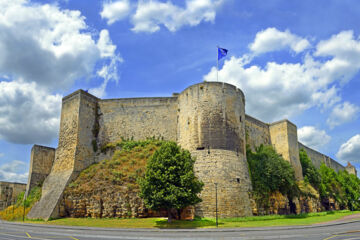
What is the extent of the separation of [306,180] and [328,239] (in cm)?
2861

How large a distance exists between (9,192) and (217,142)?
36849 millimetres

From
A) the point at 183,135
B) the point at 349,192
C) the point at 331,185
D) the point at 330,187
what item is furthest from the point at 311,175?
the point at 183,135

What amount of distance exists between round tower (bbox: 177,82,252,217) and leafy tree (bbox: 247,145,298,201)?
187 centimetres

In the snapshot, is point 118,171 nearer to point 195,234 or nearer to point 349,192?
point 195,234

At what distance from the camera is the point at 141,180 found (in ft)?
87.8

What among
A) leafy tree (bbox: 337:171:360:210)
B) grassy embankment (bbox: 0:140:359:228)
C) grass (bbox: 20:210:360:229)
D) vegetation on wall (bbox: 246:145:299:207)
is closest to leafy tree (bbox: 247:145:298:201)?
vegetation on wall (bbox: 246:145:299:207)

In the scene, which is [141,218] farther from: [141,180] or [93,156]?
[93,156]

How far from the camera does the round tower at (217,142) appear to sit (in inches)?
1123

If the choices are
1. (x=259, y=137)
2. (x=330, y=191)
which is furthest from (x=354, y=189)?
(x=259, y=137)

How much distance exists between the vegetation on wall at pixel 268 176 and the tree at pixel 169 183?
8.76 metres

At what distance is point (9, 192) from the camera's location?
4847cm

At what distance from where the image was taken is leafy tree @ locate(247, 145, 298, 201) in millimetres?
32438

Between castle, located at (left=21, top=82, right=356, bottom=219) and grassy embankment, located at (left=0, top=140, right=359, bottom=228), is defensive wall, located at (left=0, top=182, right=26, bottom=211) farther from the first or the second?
castle, located at (left=21, top=82, right=356, bottom=219)

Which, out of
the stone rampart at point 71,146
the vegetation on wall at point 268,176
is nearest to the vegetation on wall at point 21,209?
the stone rampart at point 71,146
